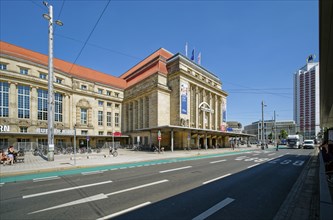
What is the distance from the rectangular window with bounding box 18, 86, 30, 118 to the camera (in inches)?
1367

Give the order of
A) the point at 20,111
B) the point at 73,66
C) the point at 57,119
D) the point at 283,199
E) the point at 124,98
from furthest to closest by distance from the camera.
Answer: the point at 124,98
the point at 73,66
the point at 57,119
the point at 20,111
the point at 283,199

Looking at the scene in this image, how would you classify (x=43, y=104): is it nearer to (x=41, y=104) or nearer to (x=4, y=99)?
(x=41, y=104)

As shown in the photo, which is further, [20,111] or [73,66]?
[73,66]

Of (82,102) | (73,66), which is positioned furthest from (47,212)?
(73,66)

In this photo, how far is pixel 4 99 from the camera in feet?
108

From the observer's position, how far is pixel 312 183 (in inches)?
319

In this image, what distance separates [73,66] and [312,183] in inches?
2252

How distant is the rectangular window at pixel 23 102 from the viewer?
34719mm

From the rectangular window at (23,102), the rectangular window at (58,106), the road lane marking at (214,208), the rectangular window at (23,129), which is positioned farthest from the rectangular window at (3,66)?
the road lane marking at (214,208)

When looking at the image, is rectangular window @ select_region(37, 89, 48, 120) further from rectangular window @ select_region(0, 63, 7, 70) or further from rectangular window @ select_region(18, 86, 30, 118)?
rectangular window @ select_region(0, 63, 7, 70)

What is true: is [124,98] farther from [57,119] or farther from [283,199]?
[283,199]

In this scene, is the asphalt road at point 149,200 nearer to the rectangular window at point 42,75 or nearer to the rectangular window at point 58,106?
the rectangular window at point 58,106

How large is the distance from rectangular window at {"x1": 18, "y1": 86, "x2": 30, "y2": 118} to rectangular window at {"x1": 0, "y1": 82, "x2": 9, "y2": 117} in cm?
181

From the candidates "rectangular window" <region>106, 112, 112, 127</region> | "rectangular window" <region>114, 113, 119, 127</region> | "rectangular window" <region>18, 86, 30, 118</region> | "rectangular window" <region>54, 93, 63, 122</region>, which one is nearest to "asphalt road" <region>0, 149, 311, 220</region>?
"rectangular window" <region>18, 86, 30, 118</region>
